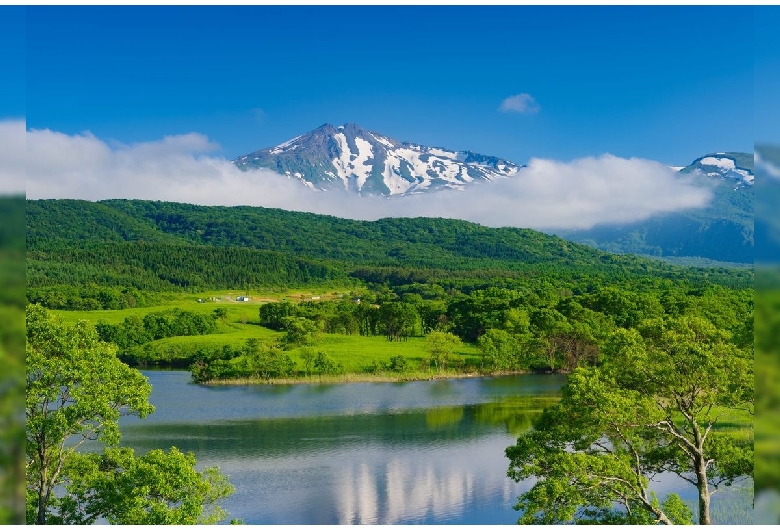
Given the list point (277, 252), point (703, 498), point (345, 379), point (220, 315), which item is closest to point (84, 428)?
point (703, 498)

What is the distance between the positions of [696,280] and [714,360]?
70.9m

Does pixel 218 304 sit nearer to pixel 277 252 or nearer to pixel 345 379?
pixel 345 379

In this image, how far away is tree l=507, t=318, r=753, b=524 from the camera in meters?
8.73

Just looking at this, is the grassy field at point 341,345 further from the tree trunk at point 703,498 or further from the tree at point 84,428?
the tree trunk at point 703,498

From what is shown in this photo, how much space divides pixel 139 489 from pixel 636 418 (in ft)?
19.6

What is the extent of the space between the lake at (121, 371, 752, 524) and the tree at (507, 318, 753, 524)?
274 centimetres

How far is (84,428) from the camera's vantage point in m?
8.10

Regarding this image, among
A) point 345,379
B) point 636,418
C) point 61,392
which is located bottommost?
point 345,379

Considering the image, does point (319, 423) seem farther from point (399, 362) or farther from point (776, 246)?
point (776, 246)

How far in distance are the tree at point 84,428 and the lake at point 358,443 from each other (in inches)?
217

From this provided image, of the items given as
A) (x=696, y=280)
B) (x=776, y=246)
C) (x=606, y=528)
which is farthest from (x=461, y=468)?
(x=696, y=280)

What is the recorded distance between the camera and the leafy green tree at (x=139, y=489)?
26.5 feet

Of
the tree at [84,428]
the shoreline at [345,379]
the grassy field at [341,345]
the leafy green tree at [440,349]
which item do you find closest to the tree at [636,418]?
the tree at [84,428]

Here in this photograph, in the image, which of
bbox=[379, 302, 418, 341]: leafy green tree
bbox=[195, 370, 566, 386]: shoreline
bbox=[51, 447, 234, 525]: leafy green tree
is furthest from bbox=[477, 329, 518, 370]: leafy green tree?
bbox=[51, 447, 234, 525]: leafy green tree
